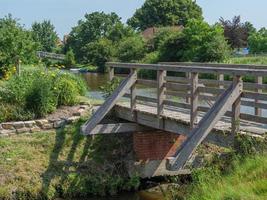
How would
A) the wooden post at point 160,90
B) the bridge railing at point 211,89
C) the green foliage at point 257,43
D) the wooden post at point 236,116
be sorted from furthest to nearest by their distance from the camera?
the green foliage at point 257,43 → the wooden post at point 160,90 → the wooden post at point 236,116 → the bridge railing at point 211,89

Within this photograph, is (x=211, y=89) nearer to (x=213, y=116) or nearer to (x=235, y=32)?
(x=213, y=116)

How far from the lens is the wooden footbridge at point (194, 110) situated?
967 centimetres

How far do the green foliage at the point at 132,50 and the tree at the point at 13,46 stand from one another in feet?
142

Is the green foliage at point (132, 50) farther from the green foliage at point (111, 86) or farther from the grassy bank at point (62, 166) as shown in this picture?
the grassy bank at point (62, 166)

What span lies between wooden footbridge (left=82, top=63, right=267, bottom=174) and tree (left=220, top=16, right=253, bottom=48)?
63598 mm

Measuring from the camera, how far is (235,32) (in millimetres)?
77500

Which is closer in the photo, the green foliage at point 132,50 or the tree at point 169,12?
the green foliage at point 132,50

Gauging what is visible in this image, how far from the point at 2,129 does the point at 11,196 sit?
269 cm

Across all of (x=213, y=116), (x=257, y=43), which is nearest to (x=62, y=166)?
(x=213, y=116)

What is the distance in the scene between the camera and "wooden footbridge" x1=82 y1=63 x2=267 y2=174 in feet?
31.7

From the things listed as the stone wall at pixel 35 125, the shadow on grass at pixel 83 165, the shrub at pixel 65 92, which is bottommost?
the shadow on grass at pixel 83 165

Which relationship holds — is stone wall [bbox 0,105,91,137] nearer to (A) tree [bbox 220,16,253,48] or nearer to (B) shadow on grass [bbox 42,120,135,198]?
(B) shadow on grass [bbox 42,120,135,198]

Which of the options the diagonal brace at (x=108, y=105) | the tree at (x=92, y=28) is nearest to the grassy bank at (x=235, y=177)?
the diagonal brace at (x=108, y=105)

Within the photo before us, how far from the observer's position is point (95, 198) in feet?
41.8
